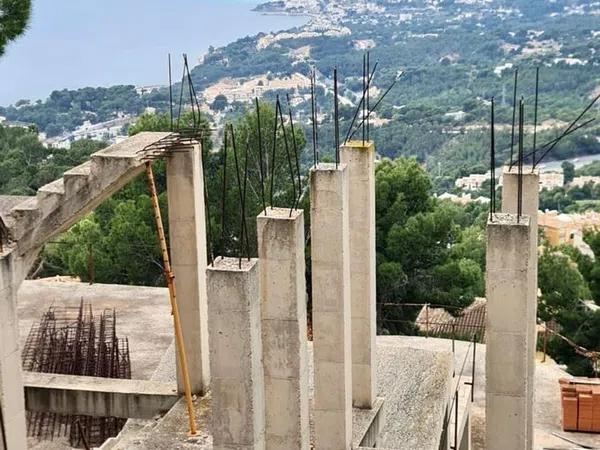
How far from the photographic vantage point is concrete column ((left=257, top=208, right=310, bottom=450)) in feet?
35.1

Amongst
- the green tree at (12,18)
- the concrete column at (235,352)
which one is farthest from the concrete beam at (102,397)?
the green tree at (12,18)

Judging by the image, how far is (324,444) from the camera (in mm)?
11969

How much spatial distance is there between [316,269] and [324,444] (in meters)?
2.12

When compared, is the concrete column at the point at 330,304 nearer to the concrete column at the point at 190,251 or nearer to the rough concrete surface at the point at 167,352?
the rough concrete surface at the point at 167,352

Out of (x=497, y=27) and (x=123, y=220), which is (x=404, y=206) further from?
(x=497, y=27)

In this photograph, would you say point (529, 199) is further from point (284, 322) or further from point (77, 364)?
point (77, 364)

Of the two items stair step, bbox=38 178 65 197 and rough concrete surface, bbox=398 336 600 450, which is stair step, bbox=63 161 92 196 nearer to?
stair step, bbox=38 178 65 197

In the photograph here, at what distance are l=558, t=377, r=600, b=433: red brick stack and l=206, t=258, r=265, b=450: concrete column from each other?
9.59m

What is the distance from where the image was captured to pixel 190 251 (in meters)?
14.1

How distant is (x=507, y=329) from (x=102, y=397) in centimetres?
658

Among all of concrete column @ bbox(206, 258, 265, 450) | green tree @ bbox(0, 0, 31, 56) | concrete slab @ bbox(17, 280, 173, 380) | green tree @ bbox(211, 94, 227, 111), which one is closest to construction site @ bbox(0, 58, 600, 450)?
concrete column @ bbox(206, 258, 265, 450)

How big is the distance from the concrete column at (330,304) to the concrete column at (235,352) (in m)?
2.32

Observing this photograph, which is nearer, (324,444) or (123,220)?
(324,444)

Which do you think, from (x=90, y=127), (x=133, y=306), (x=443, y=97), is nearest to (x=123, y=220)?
(x=133, y=306)
